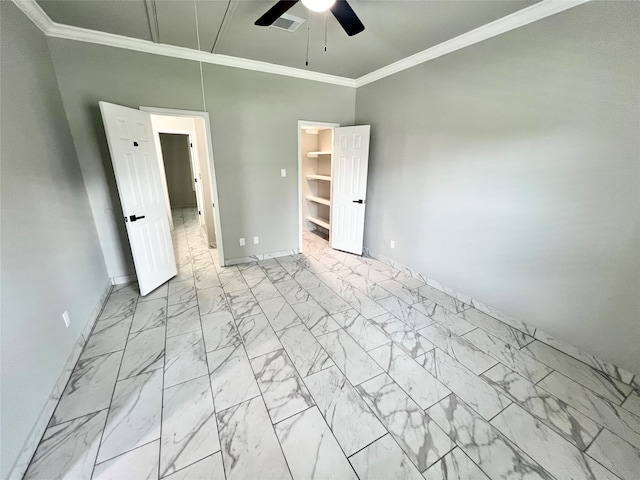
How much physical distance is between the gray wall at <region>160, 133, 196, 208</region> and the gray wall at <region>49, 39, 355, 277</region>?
5.56 m

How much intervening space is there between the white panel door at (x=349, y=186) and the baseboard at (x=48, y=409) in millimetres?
3339

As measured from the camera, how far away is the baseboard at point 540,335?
1.89 m

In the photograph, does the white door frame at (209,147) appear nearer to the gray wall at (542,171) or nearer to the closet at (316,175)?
the closet at (316,175)

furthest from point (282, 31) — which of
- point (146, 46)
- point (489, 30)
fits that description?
point (489, 30)

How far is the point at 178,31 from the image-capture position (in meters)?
2.48

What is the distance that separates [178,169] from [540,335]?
9.20 metres

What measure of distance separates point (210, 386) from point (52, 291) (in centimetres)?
134

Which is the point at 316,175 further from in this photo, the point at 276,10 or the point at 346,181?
the point at 276,10

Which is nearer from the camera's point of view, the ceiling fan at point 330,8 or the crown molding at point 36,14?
the ceiling fan at point 330,8

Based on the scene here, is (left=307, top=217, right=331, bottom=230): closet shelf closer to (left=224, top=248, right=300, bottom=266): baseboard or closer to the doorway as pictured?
(left=224, top=248, right=300, bottom=266): baseboard

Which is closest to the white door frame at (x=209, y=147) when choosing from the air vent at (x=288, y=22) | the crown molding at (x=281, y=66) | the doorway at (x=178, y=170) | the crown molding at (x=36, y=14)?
the crown molding at (x=281, y=66)

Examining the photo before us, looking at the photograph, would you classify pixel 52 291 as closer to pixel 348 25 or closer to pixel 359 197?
pixel 348 25

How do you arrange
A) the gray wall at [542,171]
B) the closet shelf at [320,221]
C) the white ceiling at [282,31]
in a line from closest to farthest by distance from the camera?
the gray wall at [542,171], the white ceiling at [282,31], the closet shelf at [320,221]

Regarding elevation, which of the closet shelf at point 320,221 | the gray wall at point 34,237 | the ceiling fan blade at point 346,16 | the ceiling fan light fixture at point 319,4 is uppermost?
the ceiling fan light fixture at point 319,4
